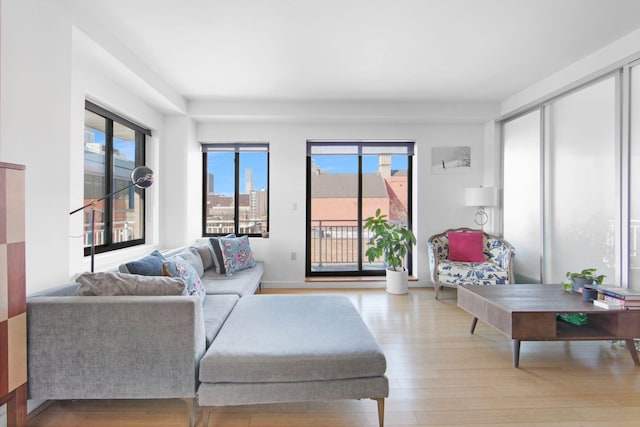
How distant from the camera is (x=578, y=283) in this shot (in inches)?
101

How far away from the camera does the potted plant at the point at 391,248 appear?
402cm

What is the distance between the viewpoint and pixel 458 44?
103 inches

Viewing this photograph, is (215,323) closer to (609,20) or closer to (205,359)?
(205,359)

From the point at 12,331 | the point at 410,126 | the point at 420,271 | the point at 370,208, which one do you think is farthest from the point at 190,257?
the point at 410,126

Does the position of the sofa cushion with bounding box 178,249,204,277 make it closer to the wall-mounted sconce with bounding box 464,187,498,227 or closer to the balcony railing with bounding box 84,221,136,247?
the balcony railing with bounding box 84,221,136,247

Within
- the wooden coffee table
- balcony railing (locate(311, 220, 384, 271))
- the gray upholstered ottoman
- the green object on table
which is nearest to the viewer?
the gray upholstered ottoman

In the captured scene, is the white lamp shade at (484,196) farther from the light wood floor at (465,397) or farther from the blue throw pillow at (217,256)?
the blue throw pillow at (217,256)

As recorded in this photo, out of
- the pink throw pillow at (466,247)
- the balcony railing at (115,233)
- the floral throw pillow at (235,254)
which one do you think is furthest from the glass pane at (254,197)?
the pink throw pillow at (466,247)

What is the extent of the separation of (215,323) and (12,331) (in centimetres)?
96

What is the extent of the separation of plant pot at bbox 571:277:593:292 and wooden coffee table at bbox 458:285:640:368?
105mm

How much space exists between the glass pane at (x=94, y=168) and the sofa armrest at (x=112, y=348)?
147cm

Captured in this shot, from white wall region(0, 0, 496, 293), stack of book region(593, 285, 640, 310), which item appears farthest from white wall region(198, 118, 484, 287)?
stack of book region(593, 285, 640, 310)

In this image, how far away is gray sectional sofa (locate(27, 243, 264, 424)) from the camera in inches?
58.2

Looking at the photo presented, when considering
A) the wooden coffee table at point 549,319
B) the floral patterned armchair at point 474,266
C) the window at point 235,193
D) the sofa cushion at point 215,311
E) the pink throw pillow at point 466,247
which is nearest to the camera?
the sofa cushion at point 215,311
